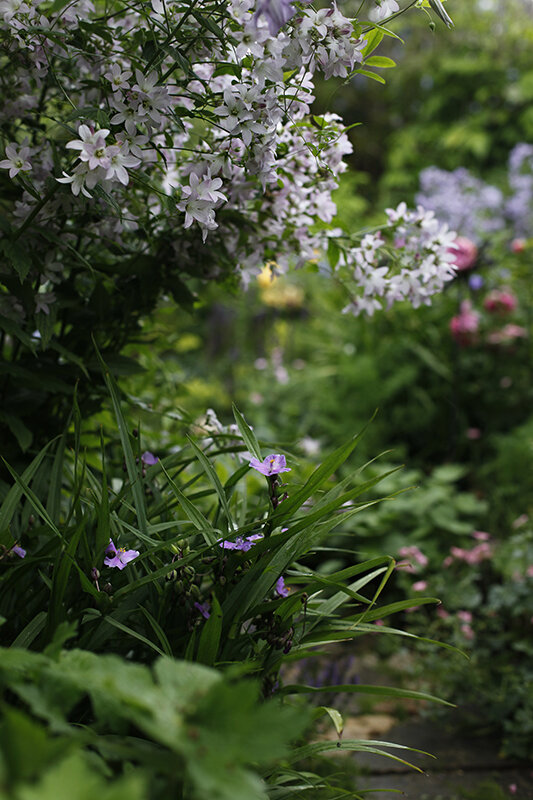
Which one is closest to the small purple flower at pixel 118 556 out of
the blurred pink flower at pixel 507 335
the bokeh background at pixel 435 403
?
the bokeh background at pixel 435 403

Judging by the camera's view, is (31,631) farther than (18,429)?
No

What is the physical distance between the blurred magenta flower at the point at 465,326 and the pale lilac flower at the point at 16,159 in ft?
8.14

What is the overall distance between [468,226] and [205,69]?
3.72 m

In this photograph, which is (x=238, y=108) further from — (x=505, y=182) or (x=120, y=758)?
(x=505, y=182)

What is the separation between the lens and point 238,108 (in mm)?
1058

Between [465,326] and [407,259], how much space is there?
Answer: 1947 mm

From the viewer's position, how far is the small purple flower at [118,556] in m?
1.03

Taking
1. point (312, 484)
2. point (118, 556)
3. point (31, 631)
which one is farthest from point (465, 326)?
point (31, 631)

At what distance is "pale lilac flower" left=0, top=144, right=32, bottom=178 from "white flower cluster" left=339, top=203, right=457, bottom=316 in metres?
0.70

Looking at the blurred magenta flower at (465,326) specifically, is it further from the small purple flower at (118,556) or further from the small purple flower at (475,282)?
the small purple flower at (118,556)

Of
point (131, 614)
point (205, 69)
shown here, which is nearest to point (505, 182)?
point (205, 69)

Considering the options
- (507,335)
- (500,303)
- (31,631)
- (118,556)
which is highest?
(500,303)

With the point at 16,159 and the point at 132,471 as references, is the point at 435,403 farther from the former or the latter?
the point at 16,159

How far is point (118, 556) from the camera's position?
1.05m
